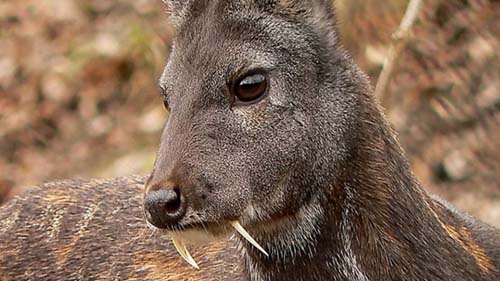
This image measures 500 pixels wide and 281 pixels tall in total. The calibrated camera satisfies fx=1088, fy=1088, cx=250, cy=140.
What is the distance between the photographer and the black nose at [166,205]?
179 inches

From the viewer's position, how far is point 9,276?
6.74 m

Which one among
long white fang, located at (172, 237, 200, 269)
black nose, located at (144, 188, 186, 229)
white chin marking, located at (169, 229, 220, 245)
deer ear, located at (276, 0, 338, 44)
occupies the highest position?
deer ear, located at (276, 0, 338, 44)

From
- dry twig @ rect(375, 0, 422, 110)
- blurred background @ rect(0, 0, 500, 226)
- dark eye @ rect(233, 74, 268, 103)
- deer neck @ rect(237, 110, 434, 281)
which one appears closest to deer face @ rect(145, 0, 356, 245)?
dark eye @ rect(233, 74, 268, 103)

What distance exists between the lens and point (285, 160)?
16.0 ft

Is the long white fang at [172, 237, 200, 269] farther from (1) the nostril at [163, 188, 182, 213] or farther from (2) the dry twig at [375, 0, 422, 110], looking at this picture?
(2) the dry twig at [375, 0, 422, 110]

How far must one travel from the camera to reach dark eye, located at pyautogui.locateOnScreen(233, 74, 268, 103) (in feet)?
15.9

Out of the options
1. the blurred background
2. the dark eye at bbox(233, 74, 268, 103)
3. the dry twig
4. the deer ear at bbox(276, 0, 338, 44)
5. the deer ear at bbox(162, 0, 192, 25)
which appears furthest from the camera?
the blurred background

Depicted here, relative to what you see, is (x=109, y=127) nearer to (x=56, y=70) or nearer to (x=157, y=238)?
(x=56, y=70)

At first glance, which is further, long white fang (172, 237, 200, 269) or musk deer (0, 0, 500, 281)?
long white fang (172, 237, 200, 269)

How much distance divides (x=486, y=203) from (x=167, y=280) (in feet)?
13.1

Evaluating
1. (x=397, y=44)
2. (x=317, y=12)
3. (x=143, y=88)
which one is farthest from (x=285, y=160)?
(x=143, y=88)

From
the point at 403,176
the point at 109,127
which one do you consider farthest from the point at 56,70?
the point at 403,176

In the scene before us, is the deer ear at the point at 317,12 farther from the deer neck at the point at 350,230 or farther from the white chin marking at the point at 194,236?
the white chin marking at the point at 194,236

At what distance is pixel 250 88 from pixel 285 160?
36 centimetres
